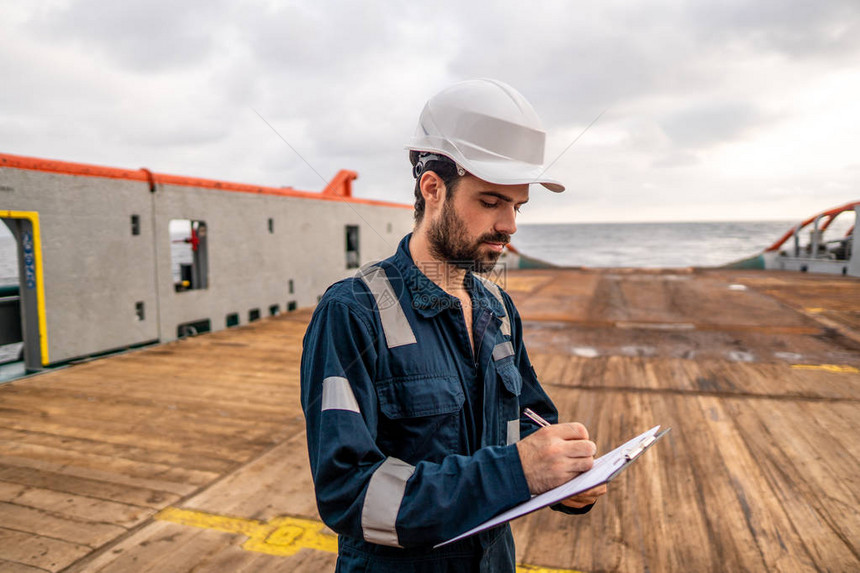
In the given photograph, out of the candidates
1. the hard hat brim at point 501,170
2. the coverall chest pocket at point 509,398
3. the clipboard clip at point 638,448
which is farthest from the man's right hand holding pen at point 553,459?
the hard hat brim at point 501,170

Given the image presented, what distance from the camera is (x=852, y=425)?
4.39 m

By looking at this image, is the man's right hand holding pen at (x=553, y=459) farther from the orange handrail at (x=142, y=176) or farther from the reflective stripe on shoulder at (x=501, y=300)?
the orange handrail at (x=142, y=176)

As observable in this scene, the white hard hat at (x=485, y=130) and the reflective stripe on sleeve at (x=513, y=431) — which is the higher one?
the white hard hat at (x=485, y=130)

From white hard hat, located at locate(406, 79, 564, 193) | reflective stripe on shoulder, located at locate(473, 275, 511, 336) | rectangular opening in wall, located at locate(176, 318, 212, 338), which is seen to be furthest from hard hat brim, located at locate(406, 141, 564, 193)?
rectangular opening in wall, located at locate(176, 318, 212, 338)

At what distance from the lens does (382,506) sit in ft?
3.82

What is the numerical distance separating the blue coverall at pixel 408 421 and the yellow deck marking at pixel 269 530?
167 centimetres

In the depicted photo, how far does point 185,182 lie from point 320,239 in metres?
3.90

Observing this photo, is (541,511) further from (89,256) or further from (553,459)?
(89,256)

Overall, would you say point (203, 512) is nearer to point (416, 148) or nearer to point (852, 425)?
point (416, 148)

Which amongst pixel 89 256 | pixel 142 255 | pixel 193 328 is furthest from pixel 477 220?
pixel 193 328

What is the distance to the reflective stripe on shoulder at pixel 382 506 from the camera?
1.16 metres

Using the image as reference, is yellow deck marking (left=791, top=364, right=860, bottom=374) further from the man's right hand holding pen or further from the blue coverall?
the man's right hand holding pen

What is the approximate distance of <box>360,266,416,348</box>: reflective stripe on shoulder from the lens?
4.48 ft

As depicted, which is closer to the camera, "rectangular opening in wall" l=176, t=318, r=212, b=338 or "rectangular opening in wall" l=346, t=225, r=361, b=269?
"rectangular opening in wall" l=176, t=318, r=212, b=338
